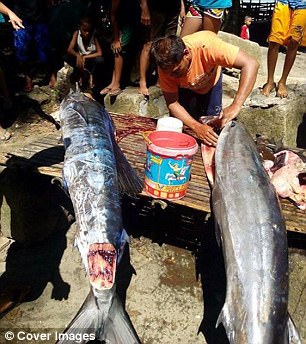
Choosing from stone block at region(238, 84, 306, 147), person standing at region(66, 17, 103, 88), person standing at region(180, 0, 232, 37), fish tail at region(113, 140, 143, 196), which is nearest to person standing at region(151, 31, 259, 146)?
fish tail at region(113, 140, 143, 196)

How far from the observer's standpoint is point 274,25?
19.5 feet

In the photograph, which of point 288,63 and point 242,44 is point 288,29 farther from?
point 242,44

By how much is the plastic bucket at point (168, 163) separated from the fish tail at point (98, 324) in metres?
1.10

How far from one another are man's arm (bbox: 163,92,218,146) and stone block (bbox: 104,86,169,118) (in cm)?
→ 193

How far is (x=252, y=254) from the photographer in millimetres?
2783

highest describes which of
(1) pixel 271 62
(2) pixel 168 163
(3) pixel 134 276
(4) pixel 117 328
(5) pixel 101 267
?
(1) pixel 271 62

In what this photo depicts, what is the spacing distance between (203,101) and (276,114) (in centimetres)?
161

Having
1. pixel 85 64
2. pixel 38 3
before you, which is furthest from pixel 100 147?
pixel 38 3

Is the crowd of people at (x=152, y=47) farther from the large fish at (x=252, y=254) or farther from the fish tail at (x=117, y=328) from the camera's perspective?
the fish tail at (x=117, y=328)

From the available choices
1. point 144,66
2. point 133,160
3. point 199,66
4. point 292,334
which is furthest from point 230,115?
point 144,66

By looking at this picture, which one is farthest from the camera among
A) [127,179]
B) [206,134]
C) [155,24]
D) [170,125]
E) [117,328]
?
[155,24]

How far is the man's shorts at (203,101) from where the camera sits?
496 cm

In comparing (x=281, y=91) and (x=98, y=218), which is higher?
(x=281, y=91)

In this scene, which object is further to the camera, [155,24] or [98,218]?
[155,24]
